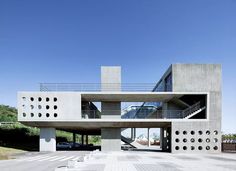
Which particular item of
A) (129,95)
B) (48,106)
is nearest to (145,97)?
(129,95)

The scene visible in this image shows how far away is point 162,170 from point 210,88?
16.2 meters

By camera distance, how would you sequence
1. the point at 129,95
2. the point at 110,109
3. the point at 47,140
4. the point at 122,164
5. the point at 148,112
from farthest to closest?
1. the point at 110,109
2. the point at 148,112
3. the point at 47,140
4. the point at 129,95
5. the point at 122,164

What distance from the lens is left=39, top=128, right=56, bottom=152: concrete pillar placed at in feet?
90.8

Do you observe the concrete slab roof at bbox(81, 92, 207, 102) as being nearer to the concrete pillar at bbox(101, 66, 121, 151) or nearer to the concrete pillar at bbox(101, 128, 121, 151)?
the concrete pillar at bbox(101, 66, 121, 151)

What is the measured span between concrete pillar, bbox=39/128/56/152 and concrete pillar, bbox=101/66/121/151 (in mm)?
6117

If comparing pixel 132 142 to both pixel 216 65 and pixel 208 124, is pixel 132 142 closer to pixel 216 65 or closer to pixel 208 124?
pixel 208 124

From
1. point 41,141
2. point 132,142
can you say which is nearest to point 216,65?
point 132,142

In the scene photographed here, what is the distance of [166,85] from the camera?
30.3m

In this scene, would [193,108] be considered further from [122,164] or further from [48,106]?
[48,106]

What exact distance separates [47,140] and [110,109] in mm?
8650

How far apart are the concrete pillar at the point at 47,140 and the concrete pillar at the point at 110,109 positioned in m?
6.12

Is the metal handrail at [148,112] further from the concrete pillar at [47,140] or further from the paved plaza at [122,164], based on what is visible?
the paved plaza at [122,164]

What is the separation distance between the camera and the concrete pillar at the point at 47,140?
27.7 m

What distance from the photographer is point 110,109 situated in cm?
2984
